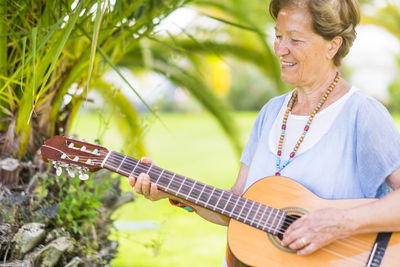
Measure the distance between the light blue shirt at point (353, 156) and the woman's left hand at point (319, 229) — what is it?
12cm

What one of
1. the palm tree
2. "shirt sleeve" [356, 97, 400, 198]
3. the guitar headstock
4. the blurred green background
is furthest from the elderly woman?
the palm tree

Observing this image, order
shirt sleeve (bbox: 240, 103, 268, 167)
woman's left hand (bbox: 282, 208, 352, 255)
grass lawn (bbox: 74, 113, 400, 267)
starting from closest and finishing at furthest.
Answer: woman's left hand (bbox: 282, 208, 352, 255)
shirt sleeve (bbox: 240, 103, 268, 167)
grass lawn (bbox: 74, 113, 400, 267)

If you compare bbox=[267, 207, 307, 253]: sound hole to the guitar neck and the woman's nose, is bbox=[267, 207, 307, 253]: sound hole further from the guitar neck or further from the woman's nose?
the woman's nose

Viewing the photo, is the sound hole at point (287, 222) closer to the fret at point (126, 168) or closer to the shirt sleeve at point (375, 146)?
the shirt sleeve at point (375, 146)

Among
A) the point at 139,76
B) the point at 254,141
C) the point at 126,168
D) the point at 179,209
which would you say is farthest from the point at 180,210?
the point at 126,168

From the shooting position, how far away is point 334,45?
1883mm

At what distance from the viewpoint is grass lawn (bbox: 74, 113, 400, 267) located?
15.5ft

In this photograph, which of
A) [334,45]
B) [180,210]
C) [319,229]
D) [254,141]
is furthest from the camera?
[180,210]

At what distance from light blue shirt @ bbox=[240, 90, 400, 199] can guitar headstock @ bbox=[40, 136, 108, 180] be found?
675mm

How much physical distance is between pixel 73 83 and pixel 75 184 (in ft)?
1.80

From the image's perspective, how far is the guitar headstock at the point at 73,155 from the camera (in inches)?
72.1

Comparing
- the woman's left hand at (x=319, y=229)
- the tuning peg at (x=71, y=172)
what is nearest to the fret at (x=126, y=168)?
the tuning peg at (x=71, y=172)

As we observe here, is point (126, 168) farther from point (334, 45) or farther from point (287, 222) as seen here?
point (334, 45)

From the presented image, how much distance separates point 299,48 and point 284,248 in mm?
745
